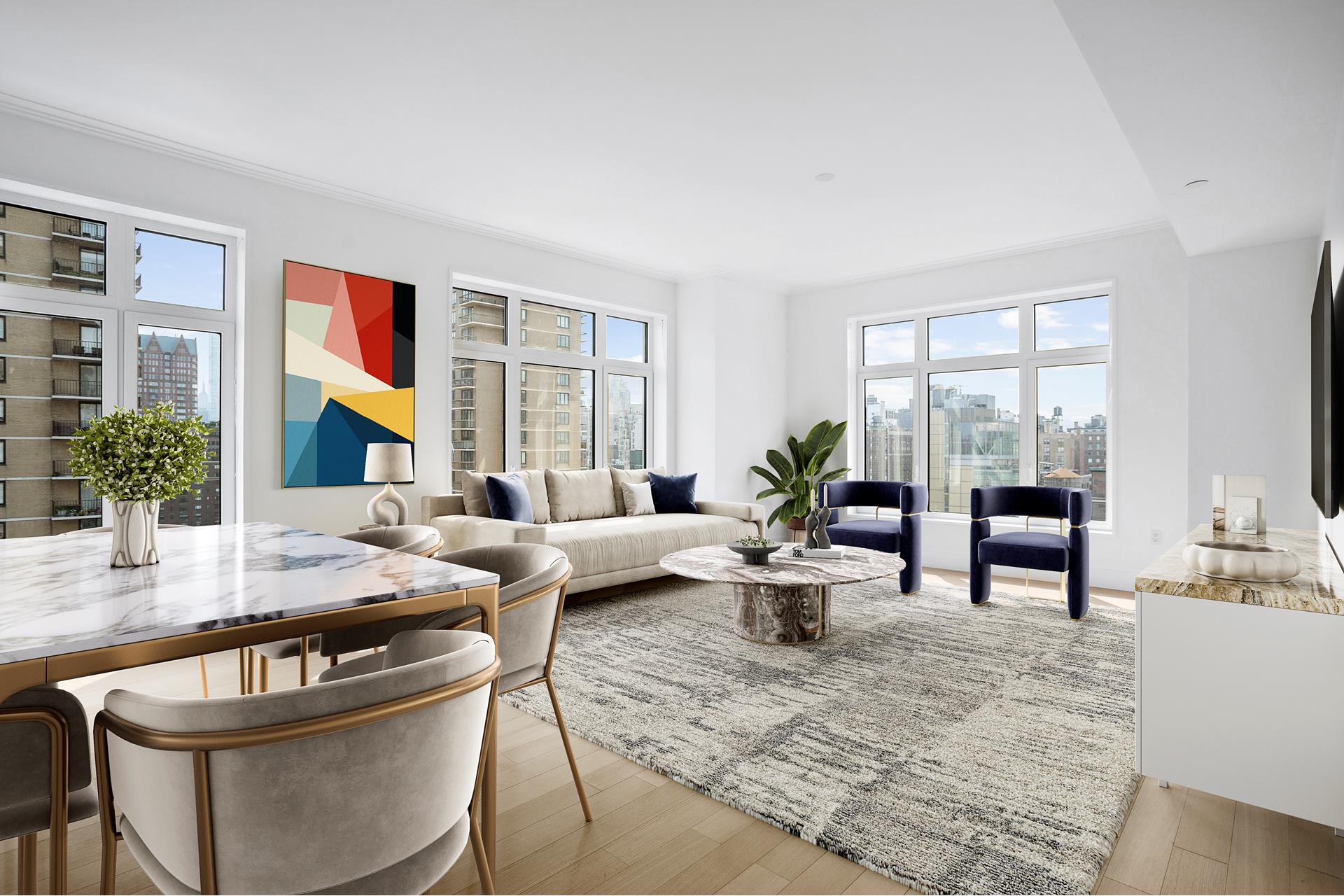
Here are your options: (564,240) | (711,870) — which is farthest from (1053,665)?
(564,240)

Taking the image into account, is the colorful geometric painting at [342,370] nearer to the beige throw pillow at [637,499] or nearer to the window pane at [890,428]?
the beige throw pillow at [637,499]

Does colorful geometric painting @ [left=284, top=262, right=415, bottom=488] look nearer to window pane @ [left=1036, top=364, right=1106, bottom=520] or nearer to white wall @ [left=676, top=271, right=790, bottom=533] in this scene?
white wall @ [left=676, top=271, right=790, bottom=533]

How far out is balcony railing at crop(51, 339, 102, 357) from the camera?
147 inches

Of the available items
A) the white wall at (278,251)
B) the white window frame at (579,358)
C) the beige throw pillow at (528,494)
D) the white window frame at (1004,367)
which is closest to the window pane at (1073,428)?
the white window frame at (1004,367)

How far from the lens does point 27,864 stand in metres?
1.33

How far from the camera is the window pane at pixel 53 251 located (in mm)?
3650

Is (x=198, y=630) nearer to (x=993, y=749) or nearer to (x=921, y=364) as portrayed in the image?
(x=993, y=749)

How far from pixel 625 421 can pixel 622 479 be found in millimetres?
950

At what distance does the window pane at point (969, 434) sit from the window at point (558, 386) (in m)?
2.73

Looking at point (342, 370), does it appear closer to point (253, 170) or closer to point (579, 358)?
point (253, 170)

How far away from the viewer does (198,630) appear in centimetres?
120

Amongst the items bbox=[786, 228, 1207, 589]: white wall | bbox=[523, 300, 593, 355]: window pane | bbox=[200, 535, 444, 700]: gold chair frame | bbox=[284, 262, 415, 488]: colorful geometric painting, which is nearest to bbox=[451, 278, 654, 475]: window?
bbox=[523, 300, 593, 355]: window pane

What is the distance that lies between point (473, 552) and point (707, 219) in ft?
11.9

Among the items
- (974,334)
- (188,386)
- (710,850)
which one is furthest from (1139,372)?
(188,386)
